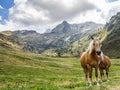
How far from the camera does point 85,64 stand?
22703mm

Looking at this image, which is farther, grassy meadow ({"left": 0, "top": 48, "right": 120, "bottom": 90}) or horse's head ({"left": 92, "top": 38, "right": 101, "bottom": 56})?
grassy meadow ({"left": 0, "top": 48, "right": 120, "bottom": 90})

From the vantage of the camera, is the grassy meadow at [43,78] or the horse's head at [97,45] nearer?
the horse's head at [97,45]

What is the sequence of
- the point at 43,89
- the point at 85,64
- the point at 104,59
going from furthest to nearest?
1. the point at 104,59
2. the point at 85,64
3. the point at 43,89

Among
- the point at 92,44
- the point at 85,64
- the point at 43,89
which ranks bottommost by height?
the point at 43,89

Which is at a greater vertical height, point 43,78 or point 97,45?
point 97,45

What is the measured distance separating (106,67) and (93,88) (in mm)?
10164

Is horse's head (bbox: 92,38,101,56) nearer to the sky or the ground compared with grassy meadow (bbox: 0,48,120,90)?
nearer to the sky

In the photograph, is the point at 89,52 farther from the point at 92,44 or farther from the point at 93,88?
the point at 93,88

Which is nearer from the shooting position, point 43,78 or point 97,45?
point 97,45

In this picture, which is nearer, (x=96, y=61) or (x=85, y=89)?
(x=85, y=89)

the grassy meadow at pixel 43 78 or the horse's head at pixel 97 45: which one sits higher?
the horse's head at pixel 97 45

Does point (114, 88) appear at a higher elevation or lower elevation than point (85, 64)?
lower

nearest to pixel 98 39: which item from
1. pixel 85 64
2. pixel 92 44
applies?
pixel 92 44

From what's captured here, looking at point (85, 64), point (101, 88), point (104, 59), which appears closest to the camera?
point (101, 88)
